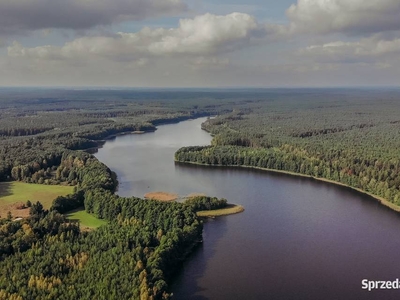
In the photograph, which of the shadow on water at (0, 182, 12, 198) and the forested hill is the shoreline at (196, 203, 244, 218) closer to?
the forested hill

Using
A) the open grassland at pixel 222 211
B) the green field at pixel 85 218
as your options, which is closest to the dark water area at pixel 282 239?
the open grassland at pixel 222 211

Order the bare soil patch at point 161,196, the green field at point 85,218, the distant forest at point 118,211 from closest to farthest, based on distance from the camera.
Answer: the distant forest at point 118,211, the green field at point 85,218, the bare soil patch at point 161,196

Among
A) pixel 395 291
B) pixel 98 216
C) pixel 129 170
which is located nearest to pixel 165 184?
pixel 129 170

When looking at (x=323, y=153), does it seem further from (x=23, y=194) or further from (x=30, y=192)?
(x=23, y=194)

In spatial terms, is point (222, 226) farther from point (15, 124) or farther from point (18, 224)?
point (15, 124)

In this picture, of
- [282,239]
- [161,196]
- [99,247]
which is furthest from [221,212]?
[99,247]

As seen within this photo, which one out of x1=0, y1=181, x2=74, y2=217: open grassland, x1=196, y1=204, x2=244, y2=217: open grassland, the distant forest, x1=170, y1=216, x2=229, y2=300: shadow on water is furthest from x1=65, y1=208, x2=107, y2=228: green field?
x1=170, y1=216, x2=229, y2=300: shadow on water

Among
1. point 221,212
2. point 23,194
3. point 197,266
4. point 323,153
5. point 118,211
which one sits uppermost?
point 323,153

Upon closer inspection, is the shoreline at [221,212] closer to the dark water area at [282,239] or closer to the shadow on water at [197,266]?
the dark water area at [282,239]
